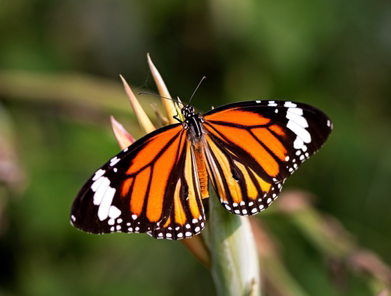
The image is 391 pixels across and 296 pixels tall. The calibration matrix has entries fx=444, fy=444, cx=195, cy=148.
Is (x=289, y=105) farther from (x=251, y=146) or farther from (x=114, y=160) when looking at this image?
(x=114, y=160)

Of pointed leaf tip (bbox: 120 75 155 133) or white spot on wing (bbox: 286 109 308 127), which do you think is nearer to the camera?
pointed leaf tip (bbox: 120 75 155 133)

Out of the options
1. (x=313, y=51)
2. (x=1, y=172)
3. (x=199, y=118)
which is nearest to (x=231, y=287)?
(x=199, y=118)

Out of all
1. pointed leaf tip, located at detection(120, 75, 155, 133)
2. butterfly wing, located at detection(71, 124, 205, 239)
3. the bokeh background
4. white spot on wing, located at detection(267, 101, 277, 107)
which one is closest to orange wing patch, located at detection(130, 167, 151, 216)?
butterfly wing, located at detection(71, 124, 205, 239)

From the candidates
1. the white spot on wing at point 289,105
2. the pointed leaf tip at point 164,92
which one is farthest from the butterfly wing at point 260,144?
the pointed leaf tip at point 164,92

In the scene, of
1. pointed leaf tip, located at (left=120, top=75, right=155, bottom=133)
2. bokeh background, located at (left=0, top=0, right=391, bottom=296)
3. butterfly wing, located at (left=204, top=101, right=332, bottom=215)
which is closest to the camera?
pointed leaf tip, located at (left=120, top=75, right=155, bottom=133)

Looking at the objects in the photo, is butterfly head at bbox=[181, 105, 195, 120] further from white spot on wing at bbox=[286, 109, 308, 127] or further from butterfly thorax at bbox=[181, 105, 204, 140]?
white spot on wing at bbox=[286, 109, 308, 127]

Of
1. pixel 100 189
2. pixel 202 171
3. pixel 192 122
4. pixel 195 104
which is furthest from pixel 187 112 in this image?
pixel 195 104

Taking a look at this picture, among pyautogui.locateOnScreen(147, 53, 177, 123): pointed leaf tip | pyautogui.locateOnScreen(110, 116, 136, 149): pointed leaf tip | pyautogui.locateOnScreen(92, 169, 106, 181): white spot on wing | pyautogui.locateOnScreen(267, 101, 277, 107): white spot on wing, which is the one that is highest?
pyautogui.locateOnScreen(147, 53, 177, 123): pointed leaf tip

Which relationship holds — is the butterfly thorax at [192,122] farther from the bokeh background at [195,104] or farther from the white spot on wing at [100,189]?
the bokeh background at [195,104]

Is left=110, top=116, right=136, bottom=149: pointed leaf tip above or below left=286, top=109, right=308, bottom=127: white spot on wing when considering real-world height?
above
